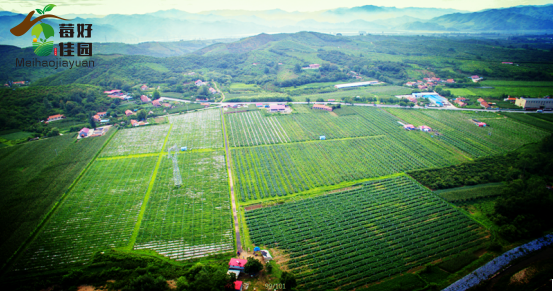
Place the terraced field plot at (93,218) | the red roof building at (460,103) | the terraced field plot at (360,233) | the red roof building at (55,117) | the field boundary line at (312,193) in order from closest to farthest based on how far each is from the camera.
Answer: the terraced field plot at (360,233), the terraced field plot at (93,218), the field boundary line at (312,193), the red roof building at (55,117), the red roof building at (460,103)

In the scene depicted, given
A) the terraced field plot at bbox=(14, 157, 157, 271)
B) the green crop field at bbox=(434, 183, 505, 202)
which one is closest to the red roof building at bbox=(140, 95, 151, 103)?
the terraced field plot at bbox=(14, 157, 157, 271)

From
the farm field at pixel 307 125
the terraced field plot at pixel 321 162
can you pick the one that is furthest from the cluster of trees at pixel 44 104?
the terraced field plot at pixel 321 162

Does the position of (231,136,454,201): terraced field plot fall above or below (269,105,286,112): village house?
below

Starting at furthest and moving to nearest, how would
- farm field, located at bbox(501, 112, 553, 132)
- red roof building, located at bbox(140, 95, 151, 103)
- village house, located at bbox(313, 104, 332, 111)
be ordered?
red roof building, located at bbox(140, 95, 151, 103), village house, located at bbox(313, 104, 332, 111), farm field, located at bbox(501, 112, 553, 132)

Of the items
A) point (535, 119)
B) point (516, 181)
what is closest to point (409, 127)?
point (516, 181)

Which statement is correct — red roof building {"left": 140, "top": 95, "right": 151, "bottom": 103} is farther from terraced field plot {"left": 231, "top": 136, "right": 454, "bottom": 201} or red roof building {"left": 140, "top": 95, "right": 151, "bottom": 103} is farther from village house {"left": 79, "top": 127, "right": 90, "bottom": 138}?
terraced field plot {"left": 231, "top": 136, "right": 454, "bottom": 201}

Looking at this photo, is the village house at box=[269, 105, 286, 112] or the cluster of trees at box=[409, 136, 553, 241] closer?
the cluster of trees at box=[409, 136, 553, 241]

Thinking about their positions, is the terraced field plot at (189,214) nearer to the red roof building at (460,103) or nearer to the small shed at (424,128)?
the small shed at (424,128)

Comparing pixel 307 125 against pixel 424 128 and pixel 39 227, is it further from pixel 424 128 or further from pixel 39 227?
pixel 39 227

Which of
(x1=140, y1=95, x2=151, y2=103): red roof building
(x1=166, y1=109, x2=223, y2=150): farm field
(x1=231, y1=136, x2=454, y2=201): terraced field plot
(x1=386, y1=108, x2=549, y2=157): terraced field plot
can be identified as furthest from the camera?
(x1=140, y1=95, x2=151, y2=103): red roof building
